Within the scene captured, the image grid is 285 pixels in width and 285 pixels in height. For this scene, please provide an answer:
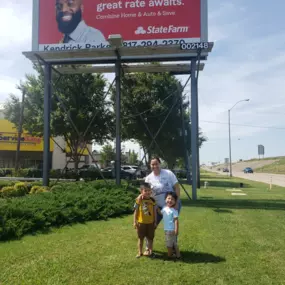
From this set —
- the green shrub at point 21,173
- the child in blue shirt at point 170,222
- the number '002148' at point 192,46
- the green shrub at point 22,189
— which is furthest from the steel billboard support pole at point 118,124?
the green shrub at point 21,173

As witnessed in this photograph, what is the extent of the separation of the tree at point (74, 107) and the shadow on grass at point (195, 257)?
18.5 metres

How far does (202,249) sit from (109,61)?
11221mm

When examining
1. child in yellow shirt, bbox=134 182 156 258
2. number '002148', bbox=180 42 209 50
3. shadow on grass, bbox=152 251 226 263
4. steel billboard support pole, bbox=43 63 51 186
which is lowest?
shadow on grass, bbox=152 251 226 263

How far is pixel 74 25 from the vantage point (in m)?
15.6

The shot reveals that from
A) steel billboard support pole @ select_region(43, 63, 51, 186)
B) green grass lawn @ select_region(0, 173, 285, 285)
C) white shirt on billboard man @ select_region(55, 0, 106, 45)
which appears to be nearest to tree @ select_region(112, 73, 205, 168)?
steel billboard support pole @ select_region(43, 63, 51, 186)

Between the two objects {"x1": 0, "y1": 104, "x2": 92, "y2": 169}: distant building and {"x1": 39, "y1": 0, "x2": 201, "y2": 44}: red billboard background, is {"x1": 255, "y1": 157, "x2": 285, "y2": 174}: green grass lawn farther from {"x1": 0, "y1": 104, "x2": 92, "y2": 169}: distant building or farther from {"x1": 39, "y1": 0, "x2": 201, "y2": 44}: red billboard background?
{"x1": 39, "y1": 0, "x2": 201, "y2": 44}: red billboard background

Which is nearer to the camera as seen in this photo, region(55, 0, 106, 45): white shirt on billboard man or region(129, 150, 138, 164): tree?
region(55, 0, 106, 45): white shirt on billboard man

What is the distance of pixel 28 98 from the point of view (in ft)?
89.2

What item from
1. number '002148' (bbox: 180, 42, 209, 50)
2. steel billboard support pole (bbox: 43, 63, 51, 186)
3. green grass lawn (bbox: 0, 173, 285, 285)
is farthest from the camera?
steel billboard support pole (bbox: 43, 63, 51, 186)

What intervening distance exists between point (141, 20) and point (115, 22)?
43.2 inches

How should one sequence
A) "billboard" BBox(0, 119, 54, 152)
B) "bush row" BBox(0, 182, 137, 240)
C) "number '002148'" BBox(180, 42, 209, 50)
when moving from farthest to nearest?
"billboard" BBox(0, 119, 54, 152)
"number '002148'" BBox(180, 42, 209, 50)
"bush row" BBox(0, 182, 137, 240)

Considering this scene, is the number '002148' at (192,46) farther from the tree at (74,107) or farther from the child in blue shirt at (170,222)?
the tree at (74,107)

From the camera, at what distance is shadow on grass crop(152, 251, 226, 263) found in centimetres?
565

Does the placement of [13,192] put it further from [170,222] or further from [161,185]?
[170,222]
